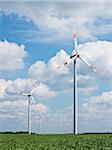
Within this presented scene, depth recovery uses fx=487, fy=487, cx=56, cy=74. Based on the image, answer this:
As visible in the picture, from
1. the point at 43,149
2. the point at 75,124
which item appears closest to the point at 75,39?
the point at 75,124

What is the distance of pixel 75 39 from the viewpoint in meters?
67.6

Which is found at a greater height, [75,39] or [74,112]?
[75,39]

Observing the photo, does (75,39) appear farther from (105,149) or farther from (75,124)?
(105,149)

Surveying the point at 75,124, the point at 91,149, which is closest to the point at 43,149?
the point at 91,149

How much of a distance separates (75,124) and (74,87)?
5347 mm

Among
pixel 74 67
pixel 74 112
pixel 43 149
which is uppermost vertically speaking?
pixel 74 67

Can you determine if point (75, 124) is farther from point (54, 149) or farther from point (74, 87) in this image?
point (54, 149)

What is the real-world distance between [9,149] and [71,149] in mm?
4928

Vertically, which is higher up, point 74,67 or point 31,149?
point 74,67

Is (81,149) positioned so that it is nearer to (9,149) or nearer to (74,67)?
(9,149)

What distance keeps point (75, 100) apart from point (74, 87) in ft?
6.55

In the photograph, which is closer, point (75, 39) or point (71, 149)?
point (71, 149)

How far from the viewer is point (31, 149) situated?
3875cm

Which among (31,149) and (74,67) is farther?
(74,67)
